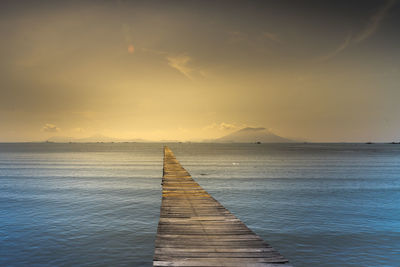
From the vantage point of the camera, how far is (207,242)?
798 centimetres

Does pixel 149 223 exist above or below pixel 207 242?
below

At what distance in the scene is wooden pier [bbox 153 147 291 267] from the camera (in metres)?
6.65

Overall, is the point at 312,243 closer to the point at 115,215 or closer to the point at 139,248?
the point at 139,248

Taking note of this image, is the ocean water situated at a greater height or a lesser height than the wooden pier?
lesser

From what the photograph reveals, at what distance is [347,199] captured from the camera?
78.6 feet

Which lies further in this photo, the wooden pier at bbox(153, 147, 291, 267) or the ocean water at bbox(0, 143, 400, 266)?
the ocean water at bbox(0, 143, 400, 266)

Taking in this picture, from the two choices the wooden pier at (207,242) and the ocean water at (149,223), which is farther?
the ocean water at (149,223)

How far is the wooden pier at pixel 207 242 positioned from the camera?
6.65m

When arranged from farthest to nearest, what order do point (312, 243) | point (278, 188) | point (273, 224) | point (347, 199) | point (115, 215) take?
point (278, 188) → point (347, 199) → point (115, 215) → point (273, 224) → point (312, 243)

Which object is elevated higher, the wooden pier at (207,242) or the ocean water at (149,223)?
the wooden pier at (207,242)

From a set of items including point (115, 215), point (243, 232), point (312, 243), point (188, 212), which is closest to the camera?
point (243, 232)

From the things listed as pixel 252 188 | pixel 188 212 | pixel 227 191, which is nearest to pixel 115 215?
pixel 188 212

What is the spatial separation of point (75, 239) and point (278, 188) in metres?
21.6

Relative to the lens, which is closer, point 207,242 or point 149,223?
point 207,242
